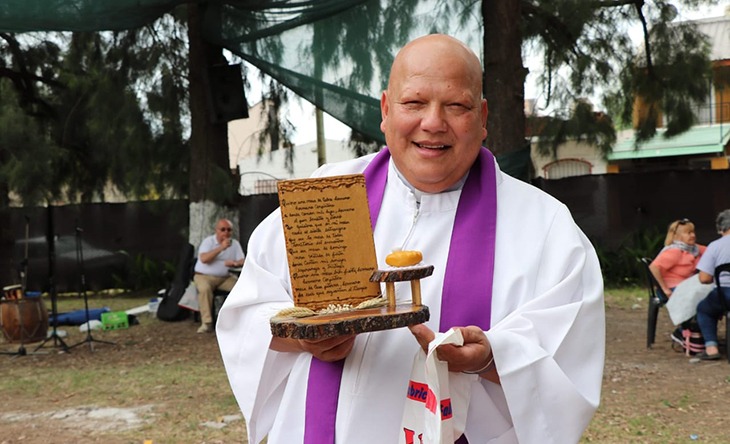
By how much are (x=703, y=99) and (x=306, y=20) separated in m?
6.12

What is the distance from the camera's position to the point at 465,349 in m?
2.01

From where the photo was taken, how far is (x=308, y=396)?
89.4 inches

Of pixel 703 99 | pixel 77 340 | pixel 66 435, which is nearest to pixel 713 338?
pixel 703 99

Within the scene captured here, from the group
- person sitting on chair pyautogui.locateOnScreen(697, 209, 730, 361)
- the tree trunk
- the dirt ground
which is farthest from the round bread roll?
the tree trunk

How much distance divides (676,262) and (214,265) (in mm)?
5480

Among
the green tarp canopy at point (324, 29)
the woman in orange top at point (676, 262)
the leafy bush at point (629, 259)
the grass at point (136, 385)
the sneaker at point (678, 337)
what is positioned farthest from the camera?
the leafy bush at point (629, 259)

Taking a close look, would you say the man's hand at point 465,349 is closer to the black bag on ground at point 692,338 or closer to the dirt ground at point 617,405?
the dirt ground at point 617,405

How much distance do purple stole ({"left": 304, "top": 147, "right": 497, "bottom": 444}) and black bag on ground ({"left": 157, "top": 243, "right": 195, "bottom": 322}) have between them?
9969 mm

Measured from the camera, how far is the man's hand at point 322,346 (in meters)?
2.07

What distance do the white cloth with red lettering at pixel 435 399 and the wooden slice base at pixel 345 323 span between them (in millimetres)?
89

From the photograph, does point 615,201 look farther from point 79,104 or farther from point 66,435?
point 66,435

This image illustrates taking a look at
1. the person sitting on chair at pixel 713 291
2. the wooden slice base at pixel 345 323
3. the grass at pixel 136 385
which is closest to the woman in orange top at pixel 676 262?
the person sitting on chair at pixel 713 291

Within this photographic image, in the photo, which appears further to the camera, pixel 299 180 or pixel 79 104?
pixel 79 104

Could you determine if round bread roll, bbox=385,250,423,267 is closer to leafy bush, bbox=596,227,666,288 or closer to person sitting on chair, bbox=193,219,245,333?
person sitting on chair, bbox=193,219,245,333
